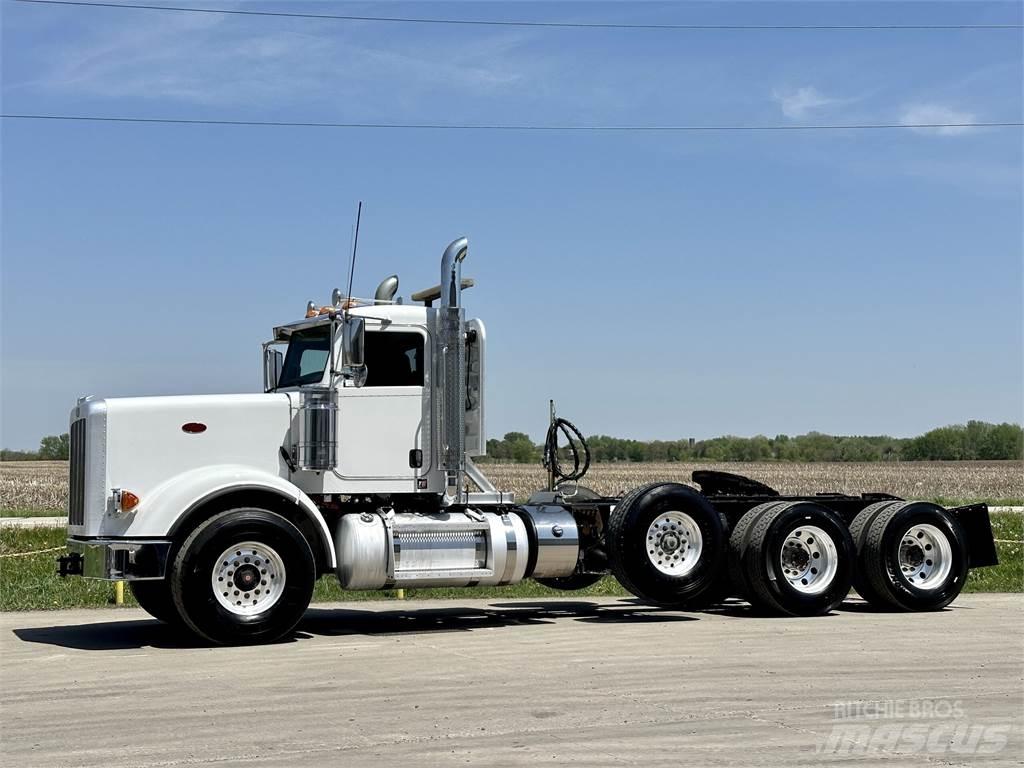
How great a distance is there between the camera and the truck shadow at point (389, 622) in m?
13.8

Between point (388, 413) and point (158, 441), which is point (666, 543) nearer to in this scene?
point (388, 413)

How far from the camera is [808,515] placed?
15789 mm

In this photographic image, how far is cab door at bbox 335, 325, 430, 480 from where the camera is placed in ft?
46.8

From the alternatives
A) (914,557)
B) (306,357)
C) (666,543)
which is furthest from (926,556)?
(306,357)

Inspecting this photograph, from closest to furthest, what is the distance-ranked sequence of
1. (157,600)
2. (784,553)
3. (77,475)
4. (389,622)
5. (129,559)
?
(129,559)
(77,475)
(157,600)
(389,622)
(784,553)

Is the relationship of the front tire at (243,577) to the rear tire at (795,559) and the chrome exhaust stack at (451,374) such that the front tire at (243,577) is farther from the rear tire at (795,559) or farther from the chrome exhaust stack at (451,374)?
the rear tire at (795,559)

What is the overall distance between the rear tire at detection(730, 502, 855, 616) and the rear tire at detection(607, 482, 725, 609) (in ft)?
1.31

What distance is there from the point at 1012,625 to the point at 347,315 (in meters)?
7.76

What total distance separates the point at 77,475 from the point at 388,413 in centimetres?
316

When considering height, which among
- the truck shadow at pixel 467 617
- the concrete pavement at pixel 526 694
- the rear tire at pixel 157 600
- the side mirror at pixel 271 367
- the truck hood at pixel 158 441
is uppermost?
the side mirror at pixel 271 367

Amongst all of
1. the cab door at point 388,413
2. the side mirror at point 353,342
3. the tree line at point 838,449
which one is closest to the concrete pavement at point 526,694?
the cab door at point 388,413

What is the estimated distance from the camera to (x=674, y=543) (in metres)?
15.5

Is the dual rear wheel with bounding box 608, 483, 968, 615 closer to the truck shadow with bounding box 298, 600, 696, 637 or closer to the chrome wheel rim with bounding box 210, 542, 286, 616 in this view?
the truck shadow with bounding box 298, 600, 696, 637

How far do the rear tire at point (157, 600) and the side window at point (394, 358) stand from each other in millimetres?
3027
